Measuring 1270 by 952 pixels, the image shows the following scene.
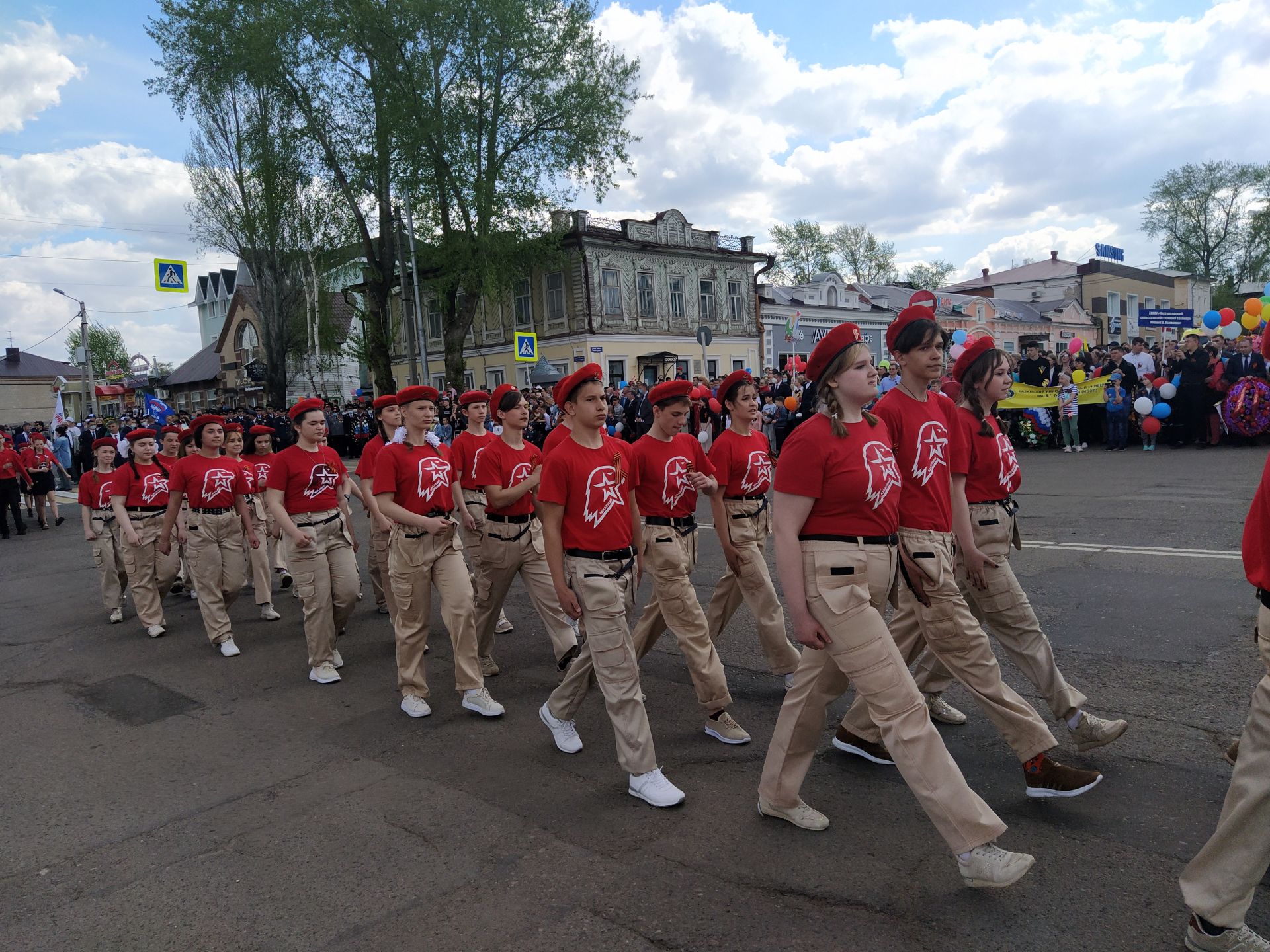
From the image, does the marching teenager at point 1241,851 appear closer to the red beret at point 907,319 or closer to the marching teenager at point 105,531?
the red beret at point 907,319

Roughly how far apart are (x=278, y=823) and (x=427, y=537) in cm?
199

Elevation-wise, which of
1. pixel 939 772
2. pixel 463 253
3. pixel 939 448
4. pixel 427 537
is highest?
pixel 463 253

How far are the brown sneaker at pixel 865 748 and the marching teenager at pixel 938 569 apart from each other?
680mm

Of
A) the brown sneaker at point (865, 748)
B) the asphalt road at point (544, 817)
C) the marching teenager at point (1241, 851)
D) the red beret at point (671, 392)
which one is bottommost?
the asphalt road at point (544, 817)

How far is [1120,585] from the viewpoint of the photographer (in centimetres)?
742

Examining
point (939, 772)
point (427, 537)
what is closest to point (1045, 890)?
point (939, 772)

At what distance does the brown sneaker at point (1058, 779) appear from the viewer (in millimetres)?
3809

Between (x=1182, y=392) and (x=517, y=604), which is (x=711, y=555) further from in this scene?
(x=1182, y=392)

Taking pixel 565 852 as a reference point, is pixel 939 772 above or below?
above

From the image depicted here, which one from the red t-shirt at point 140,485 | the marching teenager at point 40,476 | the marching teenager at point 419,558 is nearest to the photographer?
the marching teenager at point 419,558

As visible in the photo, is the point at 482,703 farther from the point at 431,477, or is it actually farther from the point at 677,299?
the point at 677,299

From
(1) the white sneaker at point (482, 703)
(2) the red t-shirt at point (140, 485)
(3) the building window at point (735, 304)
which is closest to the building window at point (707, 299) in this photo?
(3) the building window at point (735, 304)

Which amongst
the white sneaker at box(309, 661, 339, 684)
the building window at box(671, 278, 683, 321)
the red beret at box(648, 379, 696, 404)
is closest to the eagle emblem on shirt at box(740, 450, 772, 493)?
the red beret at box(648, 379, 696, 404)

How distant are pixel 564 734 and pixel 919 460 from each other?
7.89 feet
